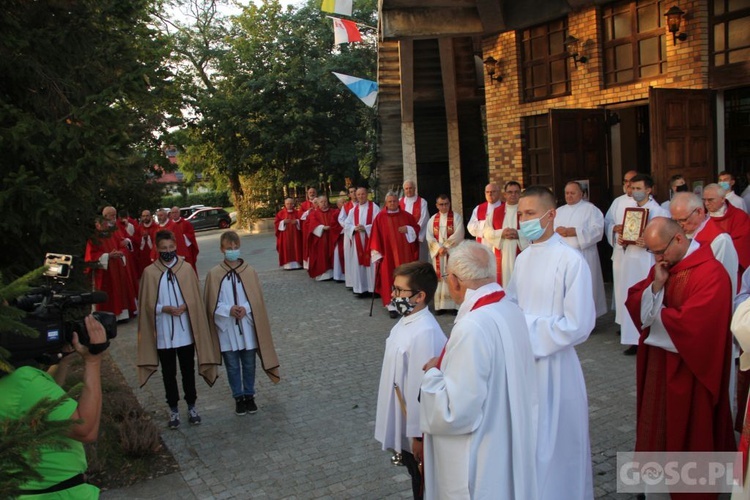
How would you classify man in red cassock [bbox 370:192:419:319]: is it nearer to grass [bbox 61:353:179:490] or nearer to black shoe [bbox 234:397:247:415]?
black shoe [bbox 234:397:247:415]

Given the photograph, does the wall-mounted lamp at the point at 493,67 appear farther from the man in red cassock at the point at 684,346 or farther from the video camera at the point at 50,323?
the video camera at the point at 50,323

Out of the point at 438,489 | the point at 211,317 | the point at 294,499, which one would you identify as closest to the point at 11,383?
the point at 438,489

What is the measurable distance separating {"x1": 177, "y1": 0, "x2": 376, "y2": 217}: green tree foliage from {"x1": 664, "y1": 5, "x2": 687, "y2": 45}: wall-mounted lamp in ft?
65.4

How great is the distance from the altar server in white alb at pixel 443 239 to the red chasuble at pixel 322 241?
187 inches

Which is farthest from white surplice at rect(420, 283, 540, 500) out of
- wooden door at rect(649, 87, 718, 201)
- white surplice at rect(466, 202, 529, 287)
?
wooden door at rect(649, 87, 718, 201)

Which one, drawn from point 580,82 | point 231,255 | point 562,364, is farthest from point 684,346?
point 580,82

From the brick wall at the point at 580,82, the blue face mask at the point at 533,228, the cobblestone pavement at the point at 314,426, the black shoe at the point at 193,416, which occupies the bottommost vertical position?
the cobblestone pavement at the point at 314,426

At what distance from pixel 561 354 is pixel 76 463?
285 cm

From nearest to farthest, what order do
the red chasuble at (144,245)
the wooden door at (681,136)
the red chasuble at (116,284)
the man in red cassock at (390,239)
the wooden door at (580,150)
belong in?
the wooden door at (681,136)
the wooden door at (580,150)
the man in red cassock at (390,239)
the red chasuble at (116,284)
the red chasuble at (144,245)

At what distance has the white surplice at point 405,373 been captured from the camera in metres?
4.08

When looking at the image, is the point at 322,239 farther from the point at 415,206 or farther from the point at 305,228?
the point at 415,206

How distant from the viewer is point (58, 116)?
6.17 meters

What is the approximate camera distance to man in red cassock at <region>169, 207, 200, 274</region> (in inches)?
567

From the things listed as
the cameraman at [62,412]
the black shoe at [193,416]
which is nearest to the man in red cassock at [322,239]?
the black shoe at [193,416]
